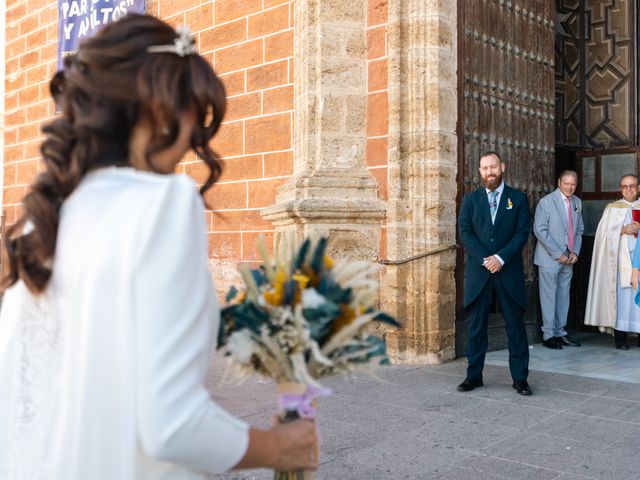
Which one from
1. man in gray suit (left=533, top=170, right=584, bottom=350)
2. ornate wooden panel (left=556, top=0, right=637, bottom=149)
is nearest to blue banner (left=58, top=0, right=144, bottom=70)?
ornate wooden panel (left=556, top=0, right=637, bottom=149)

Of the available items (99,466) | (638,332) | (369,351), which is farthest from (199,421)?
(638,332)

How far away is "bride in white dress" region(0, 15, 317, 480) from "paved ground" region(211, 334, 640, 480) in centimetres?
211

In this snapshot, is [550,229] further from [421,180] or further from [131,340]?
[131,340]

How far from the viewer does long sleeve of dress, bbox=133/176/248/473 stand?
1065 millimetres

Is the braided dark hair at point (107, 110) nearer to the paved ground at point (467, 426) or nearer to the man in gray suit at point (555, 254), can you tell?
the paved ground at point (467, 426)

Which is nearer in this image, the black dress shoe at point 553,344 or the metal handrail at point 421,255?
the metal handrail at point 421,255

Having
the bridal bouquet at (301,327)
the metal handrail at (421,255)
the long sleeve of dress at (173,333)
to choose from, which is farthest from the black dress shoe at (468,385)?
the long sleeve of dress at (173,333)

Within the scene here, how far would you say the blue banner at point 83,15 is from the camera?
9.80 metres

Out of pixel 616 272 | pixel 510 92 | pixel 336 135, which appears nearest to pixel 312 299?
pixel 336 135

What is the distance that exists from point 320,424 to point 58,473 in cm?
351

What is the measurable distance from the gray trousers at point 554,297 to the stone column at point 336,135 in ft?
7.14

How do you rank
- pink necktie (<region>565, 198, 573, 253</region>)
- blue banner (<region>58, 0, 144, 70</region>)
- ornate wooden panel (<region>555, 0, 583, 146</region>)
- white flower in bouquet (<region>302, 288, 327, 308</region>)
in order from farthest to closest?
blue banner (<region>58, 0, 144, 70</region>) < ornate wooden panel (<region>555, 0, 583, 146</region>) < pink necktie (<region>565, 198, 573, 253</region>) < white flower in bouquet (<region>302, 288, 327, 308</region>)

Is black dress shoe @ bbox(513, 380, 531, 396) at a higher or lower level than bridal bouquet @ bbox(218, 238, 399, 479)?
lower

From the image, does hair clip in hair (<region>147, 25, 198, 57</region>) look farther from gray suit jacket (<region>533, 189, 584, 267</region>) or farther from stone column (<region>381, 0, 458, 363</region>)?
gray suit jacket (<region>533, 189, 584, 267</region>)
